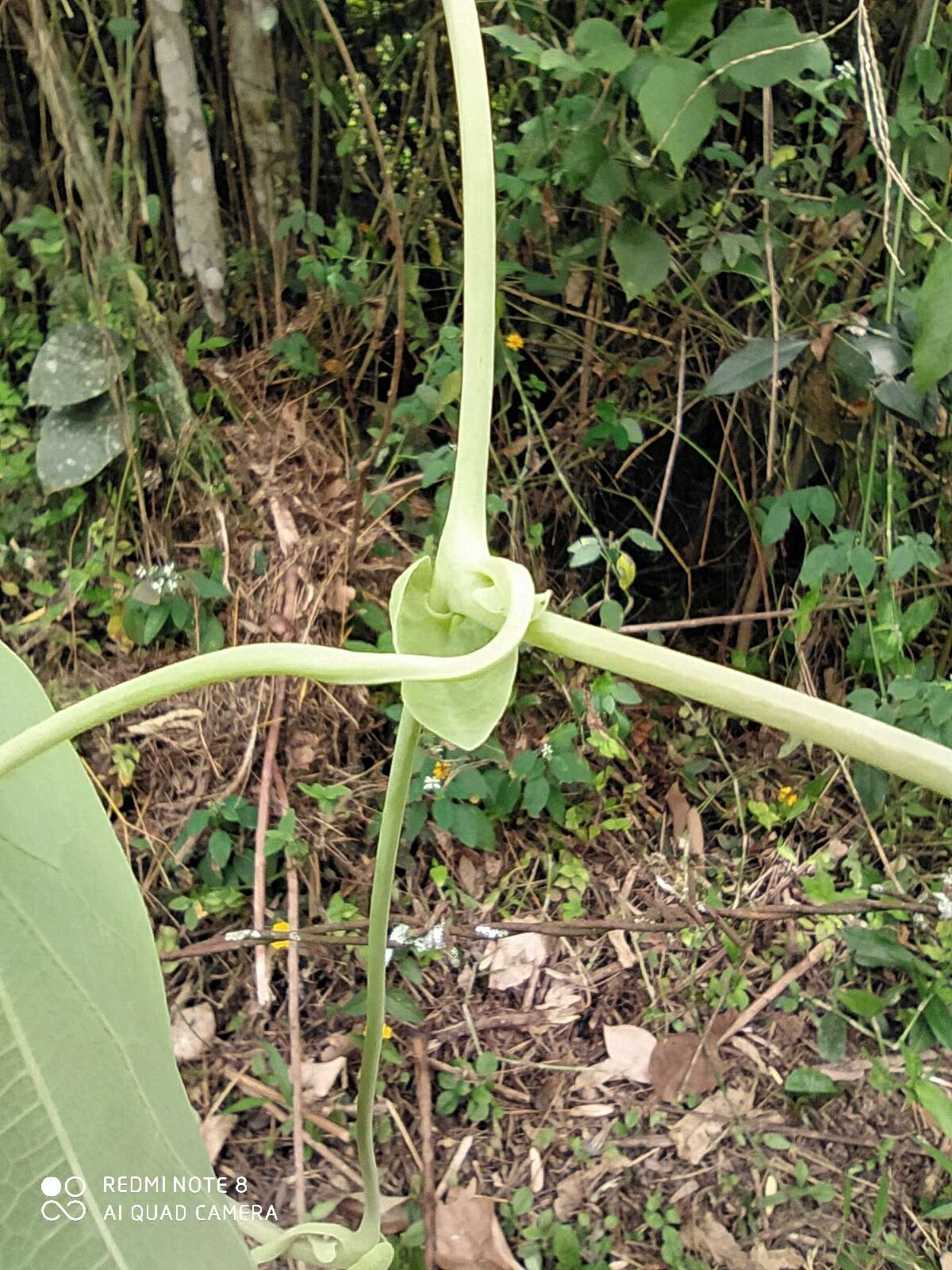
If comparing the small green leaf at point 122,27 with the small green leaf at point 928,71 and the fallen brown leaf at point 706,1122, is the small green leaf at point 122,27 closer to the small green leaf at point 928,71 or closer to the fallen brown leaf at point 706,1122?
the small green leaf at point 928,71

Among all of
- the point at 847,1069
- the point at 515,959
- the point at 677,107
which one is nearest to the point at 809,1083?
the point at 847,1069

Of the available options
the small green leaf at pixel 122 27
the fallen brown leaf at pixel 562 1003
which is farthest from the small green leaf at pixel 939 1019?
the small green leaf at pixel 122 27

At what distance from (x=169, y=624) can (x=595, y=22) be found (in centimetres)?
62

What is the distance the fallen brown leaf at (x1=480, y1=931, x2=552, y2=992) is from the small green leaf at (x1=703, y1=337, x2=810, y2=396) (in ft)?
1.62

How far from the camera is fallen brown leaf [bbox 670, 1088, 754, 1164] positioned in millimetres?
724

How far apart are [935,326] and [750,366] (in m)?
0.17

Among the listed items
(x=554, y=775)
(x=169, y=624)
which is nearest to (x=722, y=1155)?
(x=554, y=775)

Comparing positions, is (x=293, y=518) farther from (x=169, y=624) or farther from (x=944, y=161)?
(x=944, y=161)

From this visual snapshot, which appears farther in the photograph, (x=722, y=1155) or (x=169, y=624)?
(x=169, y=624)

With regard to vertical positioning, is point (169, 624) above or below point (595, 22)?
below

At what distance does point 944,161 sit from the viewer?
71 cm

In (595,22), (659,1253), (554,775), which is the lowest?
(659,1253)

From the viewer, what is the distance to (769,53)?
0.64 meters

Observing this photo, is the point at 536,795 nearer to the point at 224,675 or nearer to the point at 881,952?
the point at 881,952
